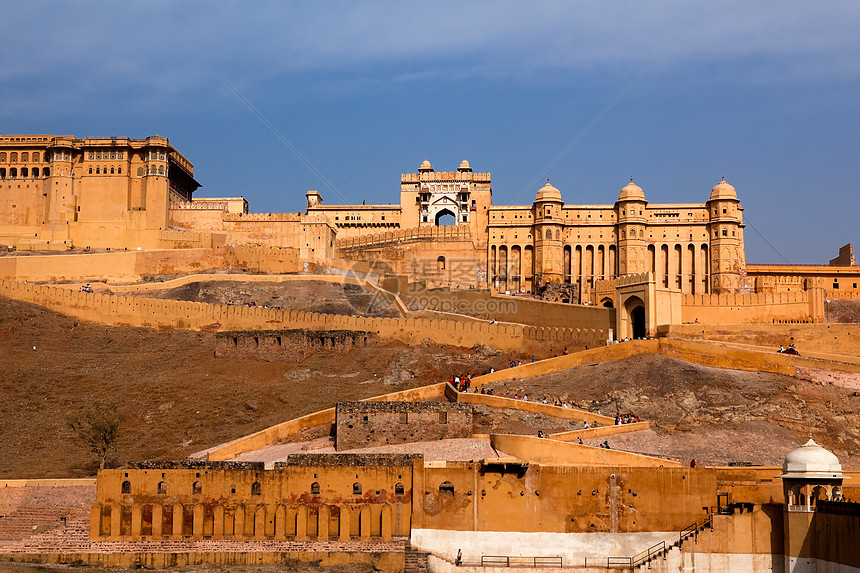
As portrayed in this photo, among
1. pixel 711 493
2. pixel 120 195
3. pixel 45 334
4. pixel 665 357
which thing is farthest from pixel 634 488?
pixel 120 195

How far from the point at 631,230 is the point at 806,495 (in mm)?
43839

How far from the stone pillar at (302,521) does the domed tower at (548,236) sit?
4156 centimetres

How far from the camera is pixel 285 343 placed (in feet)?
183

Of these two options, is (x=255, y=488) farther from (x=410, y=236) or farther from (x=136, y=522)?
(x=410, y=236)

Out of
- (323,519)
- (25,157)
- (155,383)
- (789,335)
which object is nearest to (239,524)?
(323,519)

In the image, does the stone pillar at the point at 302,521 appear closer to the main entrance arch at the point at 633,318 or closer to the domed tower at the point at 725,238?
the main entrance arch at the point at 633,318

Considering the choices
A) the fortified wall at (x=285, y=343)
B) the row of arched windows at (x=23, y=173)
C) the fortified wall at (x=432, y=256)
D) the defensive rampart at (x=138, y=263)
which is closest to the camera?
the fortified wall at (x=285, y=343)

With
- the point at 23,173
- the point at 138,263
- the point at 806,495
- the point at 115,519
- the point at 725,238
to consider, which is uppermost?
the point at 23,173

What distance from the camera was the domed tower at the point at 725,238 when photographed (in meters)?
72.8

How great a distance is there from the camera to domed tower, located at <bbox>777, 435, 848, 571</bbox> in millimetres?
32375

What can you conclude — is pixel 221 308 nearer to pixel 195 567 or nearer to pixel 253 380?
pixel 253 380

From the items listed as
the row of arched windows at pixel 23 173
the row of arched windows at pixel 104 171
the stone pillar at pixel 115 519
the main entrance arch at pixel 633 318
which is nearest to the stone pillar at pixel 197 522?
the stone pillar at pixel 115 519

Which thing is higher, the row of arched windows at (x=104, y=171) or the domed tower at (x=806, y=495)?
the row of arched windows at (x=104, y=171)

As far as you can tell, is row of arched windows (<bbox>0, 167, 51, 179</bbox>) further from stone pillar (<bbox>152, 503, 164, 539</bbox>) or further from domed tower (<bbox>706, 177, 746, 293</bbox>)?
stone pillar (<bbox>152, 503, 164, 539</bbox>)
